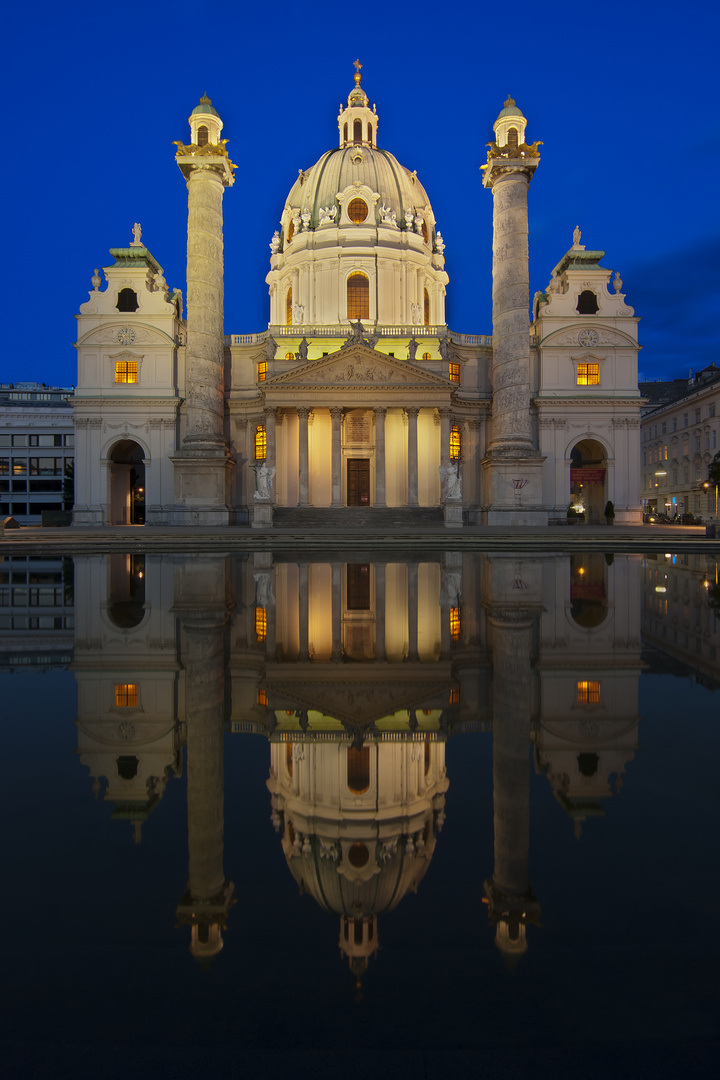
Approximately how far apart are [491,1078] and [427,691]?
4.24 metres

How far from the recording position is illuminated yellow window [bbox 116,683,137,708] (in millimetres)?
5641

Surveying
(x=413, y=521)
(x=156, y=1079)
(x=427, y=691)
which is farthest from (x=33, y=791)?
(x=413, y=521)

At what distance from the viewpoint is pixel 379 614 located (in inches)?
406

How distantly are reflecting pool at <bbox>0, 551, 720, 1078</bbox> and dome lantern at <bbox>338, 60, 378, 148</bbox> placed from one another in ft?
231

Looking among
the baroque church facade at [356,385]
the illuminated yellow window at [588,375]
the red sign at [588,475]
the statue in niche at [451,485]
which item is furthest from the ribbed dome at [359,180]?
the statue in niche at [451,485]

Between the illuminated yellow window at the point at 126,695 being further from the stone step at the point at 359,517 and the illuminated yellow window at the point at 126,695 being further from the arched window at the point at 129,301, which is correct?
the arched window at the point at 129,301

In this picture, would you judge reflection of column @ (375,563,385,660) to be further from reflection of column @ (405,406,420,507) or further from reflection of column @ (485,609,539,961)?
reflection of column @ (405,406,420,507)

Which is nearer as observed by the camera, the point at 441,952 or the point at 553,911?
the point at 441,952

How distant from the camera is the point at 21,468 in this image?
80.7m

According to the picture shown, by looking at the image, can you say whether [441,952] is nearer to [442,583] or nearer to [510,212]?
[442,583]

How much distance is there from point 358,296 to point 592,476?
23.9m

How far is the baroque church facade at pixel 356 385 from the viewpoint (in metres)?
44.8

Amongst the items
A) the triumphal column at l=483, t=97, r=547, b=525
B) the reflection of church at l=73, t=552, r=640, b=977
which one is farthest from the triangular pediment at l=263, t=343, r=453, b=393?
the reflection of church at l=73, t=552, r=640, b=977

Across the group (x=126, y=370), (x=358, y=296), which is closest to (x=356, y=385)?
(x=358, y=296)
